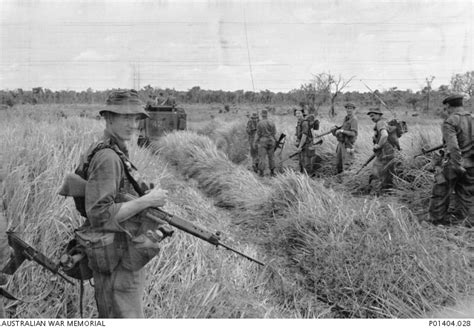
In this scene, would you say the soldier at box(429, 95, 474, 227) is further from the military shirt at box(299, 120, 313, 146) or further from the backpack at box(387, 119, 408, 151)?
the military shirt at box(299, 120, 313, 146)

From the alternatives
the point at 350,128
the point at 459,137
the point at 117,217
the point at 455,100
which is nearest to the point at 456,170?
the point at 459,137

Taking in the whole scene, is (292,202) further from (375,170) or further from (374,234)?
(375,170)

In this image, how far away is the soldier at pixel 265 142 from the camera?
9.95 meters

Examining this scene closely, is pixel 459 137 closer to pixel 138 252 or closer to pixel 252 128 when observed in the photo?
pixel 138 252

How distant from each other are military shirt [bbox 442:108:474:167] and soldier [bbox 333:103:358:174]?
3293 millimetres

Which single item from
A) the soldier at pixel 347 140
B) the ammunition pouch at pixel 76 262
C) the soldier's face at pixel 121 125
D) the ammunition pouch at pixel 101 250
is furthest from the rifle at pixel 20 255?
the soldier at pixel 347 140

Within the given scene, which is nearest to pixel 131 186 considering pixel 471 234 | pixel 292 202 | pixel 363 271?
pixel 363 271

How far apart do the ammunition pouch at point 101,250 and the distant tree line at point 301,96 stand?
99.8 inches

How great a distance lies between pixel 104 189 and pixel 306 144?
25.2 ft

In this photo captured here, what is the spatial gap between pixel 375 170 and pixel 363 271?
3.34m

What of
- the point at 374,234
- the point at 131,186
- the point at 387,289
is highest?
the point at 131,186

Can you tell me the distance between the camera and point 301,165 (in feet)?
31.3

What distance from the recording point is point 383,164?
6.78 meters

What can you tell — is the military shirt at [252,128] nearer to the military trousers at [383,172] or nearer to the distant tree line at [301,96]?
the distant tree line at [301,96]
